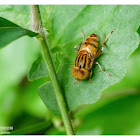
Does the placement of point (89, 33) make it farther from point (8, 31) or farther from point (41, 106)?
point (41, 106)

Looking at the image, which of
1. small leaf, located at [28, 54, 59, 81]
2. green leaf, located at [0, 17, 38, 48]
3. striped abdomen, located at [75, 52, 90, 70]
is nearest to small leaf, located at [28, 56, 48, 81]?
small leaf, located at [28, 54, 59, 81]

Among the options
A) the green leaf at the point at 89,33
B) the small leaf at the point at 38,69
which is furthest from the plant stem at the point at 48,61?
the small leaf at the point at 38,69

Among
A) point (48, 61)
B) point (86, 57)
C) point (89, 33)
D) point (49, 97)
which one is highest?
point (89, 33)

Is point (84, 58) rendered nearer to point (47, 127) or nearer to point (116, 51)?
point (116, 51)

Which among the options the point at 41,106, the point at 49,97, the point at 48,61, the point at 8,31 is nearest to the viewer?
the point at 8,31

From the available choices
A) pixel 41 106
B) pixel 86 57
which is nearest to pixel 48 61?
pixel 86 57

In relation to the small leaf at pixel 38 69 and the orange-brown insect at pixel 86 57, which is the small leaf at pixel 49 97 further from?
the orange-brown insect at pixel 86 57

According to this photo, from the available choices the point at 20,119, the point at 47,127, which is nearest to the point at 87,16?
the point at 47,127
